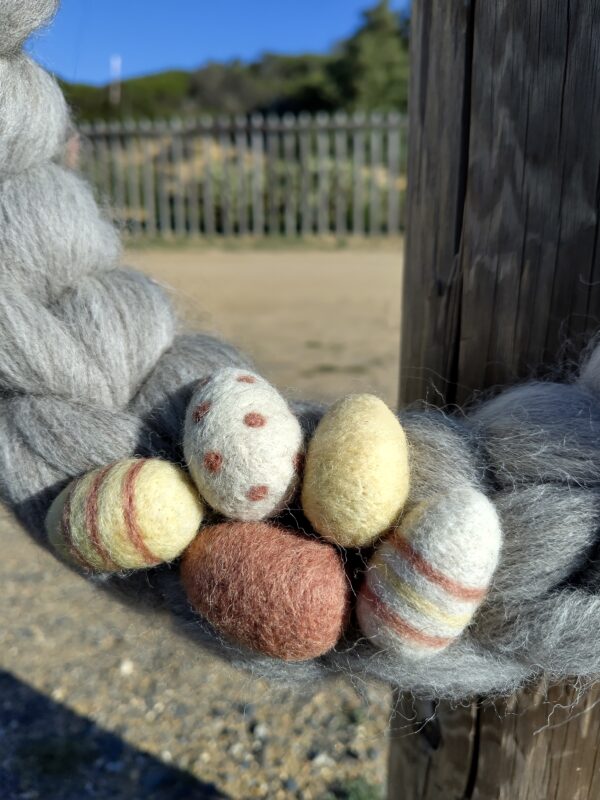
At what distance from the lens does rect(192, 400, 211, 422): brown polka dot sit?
2.62ft

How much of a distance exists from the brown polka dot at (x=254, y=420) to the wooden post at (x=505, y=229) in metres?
0.35

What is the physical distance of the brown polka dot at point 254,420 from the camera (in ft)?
2.55

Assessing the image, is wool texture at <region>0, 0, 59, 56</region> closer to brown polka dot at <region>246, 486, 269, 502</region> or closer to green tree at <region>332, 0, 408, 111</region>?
brown polka dot at <region>246, 486, 269, 502</region>

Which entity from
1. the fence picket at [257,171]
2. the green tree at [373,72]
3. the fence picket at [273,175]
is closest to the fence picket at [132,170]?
the fence picket at [257,171]

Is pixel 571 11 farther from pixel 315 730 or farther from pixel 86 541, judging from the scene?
pixel 315 730

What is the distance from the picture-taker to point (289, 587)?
0.74 meters

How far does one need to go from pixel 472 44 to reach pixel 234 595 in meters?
0.74

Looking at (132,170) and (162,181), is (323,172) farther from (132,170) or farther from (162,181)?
(132,170)

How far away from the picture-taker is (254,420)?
→ 2.56ft

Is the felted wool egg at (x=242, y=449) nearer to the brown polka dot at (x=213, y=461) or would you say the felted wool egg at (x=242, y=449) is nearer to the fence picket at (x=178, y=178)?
the brown polka dot at (x=213, y=461)

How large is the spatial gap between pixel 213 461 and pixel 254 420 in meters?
0.06

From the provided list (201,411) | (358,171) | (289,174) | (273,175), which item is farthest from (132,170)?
(201,411)

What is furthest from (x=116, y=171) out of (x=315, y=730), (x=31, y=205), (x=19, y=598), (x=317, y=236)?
(x=31, y=205)

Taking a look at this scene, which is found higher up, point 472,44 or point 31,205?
point 472,44
